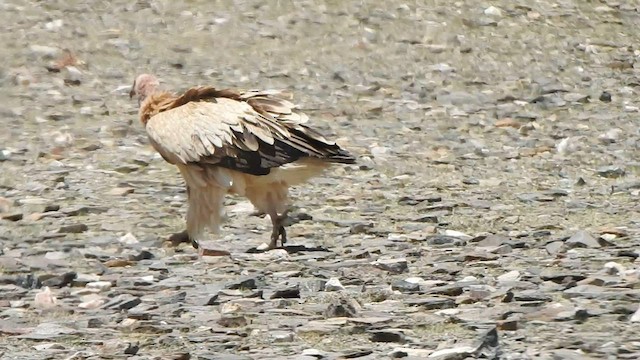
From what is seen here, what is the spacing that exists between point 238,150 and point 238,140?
0.07 m

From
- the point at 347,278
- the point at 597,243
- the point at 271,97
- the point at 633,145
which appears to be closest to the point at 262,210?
the point at 271,97

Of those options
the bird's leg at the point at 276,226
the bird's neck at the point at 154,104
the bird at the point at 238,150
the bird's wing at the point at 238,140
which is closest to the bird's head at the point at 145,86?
the bird's neck at the point at 154,104

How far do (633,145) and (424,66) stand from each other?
3.95m

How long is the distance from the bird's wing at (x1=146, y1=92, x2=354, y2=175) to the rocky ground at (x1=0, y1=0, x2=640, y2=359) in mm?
581

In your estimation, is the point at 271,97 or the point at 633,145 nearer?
the point at 271,97

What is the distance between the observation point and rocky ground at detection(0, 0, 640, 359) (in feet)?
23.1

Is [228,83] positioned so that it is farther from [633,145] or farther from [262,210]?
[262,210]

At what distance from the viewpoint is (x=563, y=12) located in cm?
1914

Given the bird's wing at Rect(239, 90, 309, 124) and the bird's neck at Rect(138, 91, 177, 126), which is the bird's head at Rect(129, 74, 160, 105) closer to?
the bird's neck at Rect(138, 91, 177, 126)

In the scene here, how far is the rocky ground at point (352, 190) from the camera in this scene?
7043mm

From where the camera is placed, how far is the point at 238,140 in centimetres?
956

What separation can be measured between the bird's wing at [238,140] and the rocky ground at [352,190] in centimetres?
58

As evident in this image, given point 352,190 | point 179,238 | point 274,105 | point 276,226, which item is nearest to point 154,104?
point 274,105

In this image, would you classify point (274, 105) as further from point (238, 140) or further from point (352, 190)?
point (352, 190)
